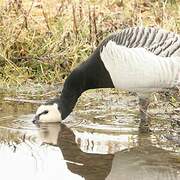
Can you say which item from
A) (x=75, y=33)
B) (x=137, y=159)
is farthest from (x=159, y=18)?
(x=137, y=159)

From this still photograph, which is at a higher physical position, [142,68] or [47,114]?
[142,68]

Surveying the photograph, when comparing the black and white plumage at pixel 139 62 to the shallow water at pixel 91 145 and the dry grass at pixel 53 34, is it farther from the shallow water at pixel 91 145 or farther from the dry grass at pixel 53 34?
the dry grass at pixel 53 34

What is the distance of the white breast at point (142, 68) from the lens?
260 inches

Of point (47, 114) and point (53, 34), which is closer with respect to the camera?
point (47, 114)

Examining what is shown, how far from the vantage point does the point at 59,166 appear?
5.59m

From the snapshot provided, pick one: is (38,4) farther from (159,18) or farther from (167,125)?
(167,125)

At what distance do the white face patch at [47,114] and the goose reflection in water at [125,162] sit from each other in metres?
0.65

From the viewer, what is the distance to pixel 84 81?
7.29m

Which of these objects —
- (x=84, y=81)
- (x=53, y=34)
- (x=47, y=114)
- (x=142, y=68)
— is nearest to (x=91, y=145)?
(x=142, y=68)

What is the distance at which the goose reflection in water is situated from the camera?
5.30 m

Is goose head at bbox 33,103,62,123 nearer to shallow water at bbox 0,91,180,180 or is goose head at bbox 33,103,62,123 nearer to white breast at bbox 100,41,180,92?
shallow water at bbox 0,91,180,180

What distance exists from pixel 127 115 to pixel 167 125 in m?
0.67

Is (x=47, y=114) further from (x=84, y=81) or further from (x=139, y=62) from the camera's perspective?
(x=139, y=62)

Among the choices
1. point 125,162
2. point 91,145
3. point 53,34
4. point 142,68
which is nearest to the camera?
point 125,162
